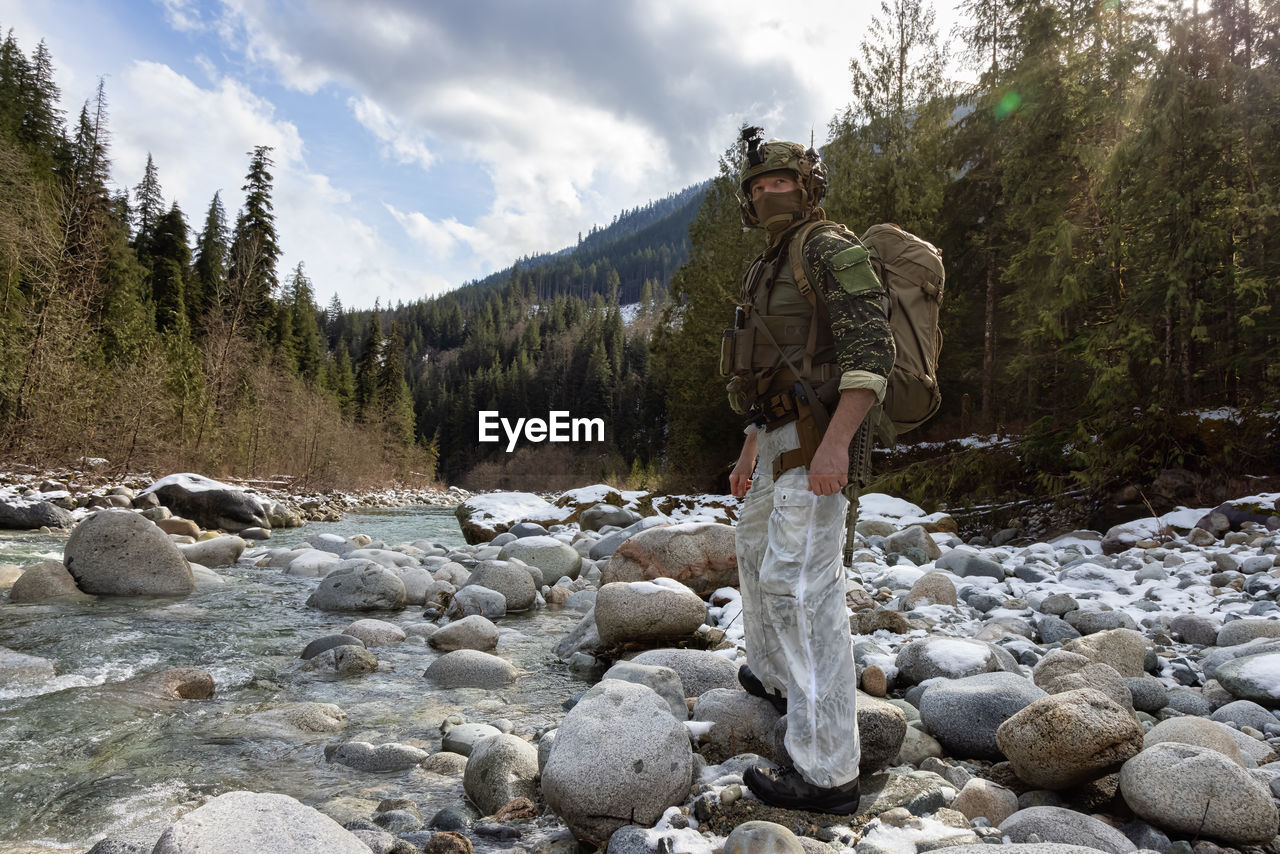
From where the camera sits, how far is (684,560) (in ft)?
22.7

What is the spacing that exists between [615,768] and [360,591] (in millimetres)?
5838

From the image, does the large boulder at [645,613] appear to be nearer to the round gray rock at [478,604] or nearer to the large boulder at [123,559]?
the round gray rock at [478,604]

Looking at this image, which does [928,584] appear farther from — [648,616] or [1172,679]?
[648,616]

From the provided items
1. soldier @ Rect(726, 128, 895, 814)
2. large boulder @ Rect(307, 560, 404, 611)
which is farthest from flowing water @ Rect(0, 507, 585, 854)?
soldier @ Rect(726, 128, 895, 814)

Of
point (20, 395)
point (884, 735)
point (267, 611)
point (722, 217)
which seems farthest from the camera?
point (722, 217)

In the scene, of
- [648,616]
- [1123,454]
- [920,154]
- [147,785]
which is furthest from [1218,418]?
[920,154]

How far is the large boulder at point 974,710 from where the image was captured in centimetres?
329

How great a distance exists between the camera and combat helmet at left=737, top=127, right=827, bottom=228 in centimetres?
293

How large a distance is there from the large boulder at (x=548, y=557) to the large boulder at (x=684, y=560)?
7.33 feet

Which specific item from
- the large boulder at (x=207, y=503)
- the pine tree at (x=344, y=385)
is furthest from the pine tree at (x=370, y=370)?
the large boulder at (x=207, y=503)

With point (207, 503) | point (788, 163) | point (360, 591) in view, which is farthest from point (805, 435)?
point (207, 503)

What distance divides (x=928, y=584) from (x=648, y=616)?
2.62m

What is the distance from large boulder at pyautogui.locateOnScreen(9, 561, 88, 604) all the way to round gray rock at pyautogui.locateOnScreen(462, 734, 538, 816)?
244 inches

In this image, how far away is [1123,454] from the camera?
9.69 m
